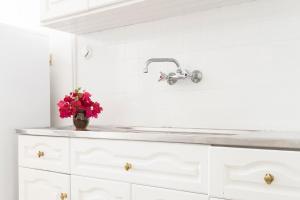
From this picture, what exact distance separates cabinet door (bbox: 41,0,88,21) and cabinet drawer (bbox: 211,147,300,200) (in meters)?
1.11

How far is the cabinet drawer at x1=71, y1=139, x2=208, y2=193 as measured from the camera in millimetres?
1322

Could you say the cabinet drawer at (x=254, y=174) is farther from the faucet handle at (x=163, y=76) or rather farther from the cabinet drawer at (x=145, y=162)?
the faucet handle at (x=163, y=76)

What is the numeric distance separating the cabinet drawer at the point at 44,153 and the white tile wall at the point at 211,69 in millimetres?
→ 499

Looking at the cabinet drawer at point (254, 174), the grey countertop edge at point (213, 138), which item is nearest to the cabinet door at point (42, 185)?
the grey countertop edge at point (213, 138)

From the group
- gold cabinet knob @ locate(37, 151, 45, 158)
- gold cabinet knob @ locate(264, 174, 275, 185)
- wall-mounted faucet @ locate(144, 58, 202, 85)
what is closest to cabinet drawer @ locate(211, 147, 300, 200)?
gold cabinet knob @ locate(264, 174, 275, 185)

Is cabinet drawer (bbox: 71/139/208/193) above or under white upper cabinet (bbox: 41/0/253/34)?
under

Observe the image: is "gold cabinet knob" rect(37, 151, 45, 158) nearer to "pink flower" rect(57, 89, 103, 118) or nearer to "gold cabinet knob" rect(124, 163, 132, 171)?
"pink flower" rect(57, 89, 103, 118)

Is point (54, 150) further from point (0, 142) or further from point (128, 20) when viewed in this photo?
point (128, 20)

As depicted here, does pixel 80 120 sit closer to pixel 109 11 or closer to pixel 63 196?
pixel 63 196

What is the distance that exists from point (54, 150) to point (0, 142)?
0.45 metres

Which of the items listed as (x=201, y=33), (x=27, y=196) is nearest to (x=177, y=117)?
(x=201, y=33)

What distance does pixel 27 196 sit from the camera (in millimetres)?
1959

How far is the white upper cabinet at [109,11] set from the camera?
1.73 metres

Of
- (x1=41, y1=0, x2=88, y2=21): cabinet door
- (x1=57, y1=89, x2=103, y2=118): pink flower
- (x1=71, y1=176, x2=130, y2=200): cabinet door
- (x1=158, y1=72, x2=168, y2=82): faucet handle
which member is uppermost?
(x1=41, y1=0, x2=88, y2=21): cabinet door
